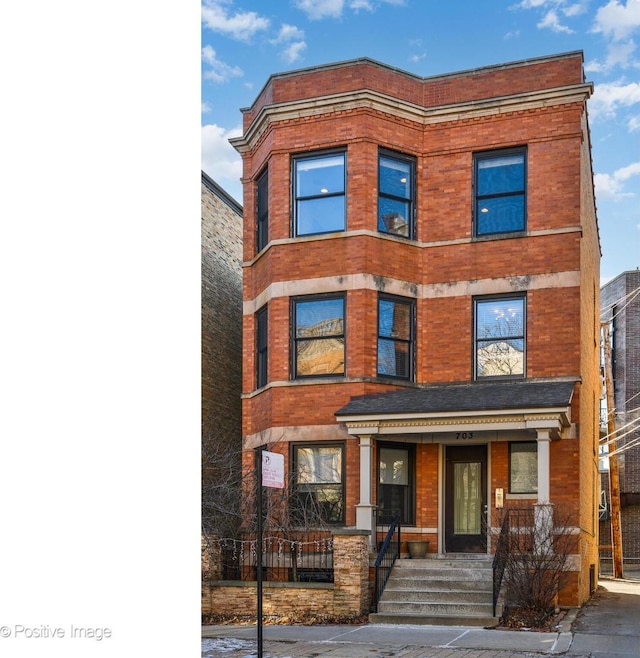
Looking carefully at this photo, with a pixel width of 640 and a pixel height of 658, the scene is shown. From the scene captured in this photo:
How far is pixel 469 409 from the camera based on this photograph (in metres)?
12.6

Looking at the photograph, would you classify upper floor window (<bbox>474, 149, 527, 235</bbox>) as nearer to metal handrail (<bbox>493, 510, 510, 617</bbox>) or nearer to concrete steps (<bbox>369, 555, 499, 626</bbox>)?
metal handrail (<bbox>493, 510, 510, 617</bbox>)

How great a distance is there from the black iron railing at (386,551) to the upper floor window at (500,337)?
97.5 inches

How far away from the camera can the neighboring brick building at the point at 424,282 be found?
13734 millimetres

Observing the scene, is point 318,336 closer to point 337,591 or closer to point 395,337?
point 395,337

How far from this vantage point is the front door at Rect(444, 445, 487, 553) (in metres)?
13.8

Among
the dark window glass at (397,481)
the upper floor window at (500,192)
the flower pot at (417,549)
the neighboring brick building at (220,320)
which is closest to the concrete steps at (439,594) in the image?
the flower pot at (417,549)

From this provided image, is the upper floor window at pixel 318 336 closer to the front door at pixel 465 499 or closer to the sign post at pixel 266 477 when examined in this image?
the front door at pixel 465 499

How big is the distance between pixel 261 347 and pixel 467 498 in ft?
13.1

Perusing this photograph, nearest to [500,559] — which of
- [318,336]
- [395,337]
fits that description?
[395,337]

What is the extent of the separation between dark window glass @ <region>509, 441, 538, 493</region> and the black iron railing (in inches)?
69.5

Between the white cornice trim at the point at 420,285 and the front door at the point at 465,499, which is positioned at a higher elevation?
the white cornice trim at the point at 420,285

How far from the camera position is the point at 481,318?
14305mm

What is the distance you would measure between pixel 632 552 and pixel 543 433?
18.2 m
